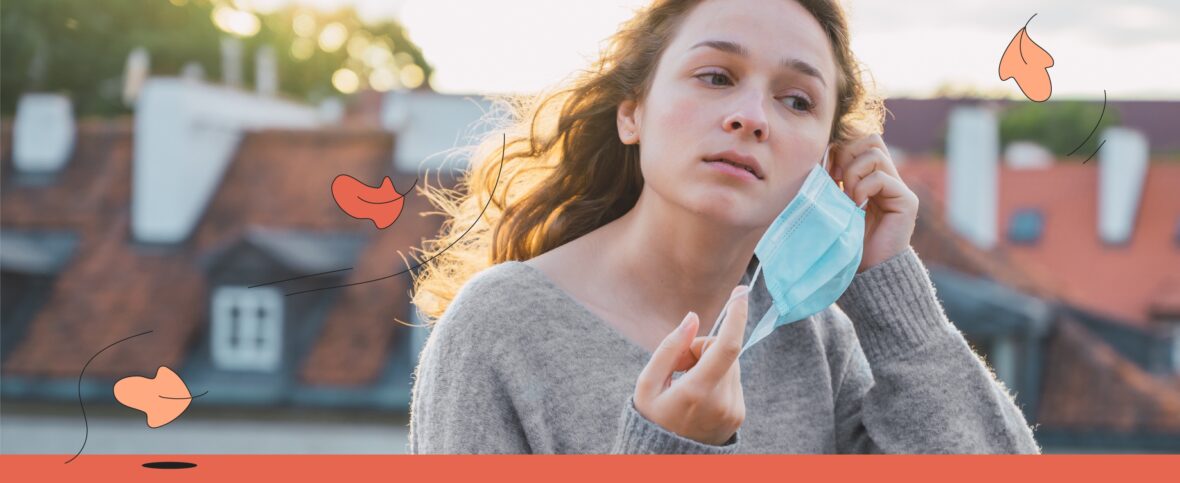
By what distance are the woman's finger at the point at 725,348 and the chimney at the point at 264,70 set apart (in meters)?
22.6

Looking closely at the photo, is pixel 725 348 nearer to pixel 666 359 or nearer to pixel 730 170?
pixel 666 359

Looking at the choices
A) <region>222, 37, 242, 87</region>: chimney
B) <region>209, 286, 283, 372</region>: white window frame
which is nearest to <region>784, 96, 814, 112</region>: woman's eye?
<region>209, 286, 283, 372</region>: white window frame

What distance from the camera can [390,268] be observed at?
1784 cm

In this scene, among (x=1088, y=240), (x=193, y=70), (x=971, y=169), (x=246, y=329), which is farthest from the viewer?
(x=193, y=70)

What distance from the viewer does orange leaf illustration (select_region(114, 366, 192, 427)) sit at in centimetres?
179

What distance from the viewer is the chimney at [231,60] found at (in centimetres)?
2428

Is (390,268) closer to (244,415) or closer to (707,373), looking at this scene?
(244,415)

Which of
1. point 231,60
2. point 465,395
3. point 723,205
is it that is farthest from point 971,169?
point 465,395

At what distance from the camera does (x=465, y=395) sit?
6.46 feet

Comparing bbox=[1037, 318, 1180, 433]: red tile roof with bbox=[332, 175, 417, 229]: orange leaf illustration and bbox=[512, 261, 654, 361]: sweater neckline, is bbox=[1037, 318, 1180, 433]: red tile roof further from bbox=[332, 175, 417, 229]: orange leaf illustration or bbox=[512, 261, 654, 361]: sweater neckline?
bbox=[332, 175, 417, 229]: orange leaf illustration

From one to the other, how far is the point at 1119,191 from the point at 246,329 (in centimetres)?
1290

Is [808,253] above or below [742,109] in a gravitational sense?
below

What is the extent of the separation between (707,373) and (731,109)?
20.0 inches

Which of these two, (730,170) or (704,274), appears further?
(704,274)
